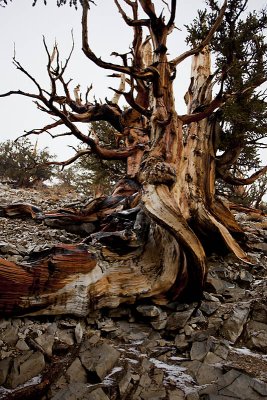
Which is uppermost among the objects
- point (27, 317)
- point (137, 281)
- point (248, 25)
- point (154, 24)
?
point (248, 25)

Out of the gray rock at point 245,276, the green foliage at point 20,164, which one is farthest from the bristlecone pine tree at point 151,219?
the green foliage at point 20,164

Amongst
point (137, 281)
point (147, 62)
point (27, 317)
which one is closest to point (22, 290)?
point (27, 317)

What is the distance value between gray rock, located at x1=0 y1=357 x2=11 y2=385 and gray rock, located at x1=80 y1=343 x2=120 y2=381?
1.48 feet

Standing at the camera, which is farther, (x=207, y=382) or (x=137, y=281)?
(x=137, y=281)

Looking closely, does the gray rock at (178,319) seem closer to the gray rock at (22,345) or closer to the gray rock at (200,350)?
the gray rock at (200,350)

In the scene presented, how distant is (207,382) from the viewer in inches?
68.3

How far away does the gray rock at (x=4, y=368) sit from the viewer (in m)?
1.65

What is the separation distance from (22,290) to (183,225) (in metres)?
1.42

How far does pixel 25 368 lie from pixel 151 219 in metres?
1.74

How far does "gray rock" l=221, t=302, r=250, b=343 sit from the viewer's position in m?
2.27

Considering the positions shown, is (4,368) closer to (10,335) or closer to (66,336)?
(10,335)

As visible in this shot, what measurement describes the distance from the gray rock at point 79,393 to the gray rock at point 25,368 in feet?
0.83

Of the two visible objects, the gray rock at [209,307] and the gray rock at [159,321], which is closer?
the gray rock at [159,321]

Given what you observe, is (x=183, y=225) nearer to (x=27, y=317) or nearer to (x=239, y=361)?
(x=239, y=361)
